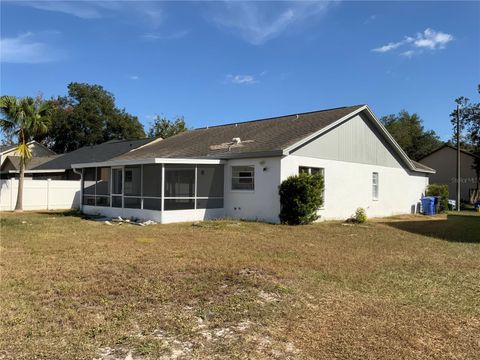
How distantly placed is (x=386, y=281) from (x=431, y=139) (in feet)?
193

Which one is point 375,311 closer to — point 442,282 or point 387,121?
point 442,282

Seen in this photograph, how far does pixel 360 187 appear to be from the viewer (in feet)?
65.6

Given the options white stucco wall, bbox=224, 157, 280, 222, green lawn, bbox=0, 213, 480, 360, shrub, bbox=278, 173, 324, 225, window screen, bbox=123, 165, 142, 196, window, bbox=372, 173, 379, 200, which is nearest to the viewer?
green lawn, bbox=0, 213, 480, 360

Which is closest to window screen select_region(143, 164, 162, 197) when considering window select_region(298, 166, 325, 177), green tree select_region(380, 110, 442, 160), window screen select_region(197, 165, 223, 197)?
window screen select_region(197, 165, 223, 197)

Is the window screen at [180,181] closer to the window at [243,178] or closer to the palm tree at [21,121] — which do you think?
the window at [243,178]

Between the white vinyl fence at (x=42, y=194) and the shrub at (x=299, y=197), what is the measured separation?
610 inches

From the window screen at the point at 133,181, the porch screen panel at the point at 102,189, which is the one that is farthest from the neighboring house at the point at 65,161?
the window screen at the point at 133,181

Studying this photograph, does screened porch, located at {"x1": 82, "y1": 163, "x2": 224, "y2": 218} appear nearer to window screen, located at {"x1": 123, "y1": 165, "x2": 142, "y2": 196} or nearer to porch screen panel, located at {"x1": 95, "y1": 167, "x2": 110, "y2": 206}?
window screen, located at {"x1": 123, "y1": 165, "x2": 142, "y2": 196}

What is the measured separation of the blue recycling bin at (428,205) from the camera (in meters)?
24.3

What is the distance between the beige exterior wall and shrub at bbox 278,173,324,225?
103 feet

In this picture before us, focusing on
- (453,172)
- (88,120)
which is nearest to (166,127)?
(88,120)

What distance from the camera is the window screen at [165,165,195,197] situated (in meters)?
16.9

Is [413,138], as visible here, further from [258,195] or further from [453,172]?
[258,195]

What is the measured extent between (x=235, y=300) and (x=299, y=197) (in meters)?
9.56
